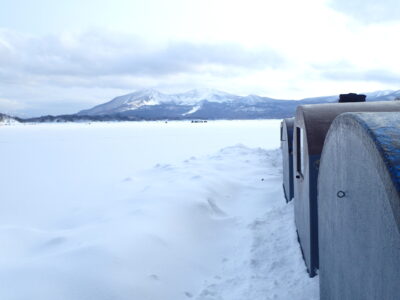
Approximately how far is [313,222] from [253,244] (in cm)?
237

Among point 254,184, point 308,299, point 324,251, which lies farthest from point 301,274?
point 254,184

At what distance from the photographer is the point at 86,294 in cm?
527

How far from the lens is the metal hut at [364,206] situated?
6.50 feet

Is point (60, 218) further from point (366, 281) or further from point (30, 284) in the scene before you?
point (366, 281)

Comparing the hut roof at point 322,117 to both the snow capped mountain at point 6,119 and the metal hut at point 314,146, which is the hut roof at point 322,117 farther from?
the snow capped mountain at point 6,119

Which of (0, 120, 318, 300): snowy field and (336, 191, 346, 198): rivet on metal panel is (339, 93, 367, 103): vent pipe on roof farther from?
(336, 191, 346, 198): rivet on metal panel

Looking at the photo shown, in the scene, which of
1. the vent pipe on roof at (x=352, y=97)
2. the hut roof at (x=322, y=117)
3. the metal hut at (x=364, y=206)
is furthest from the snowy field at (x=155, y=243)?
the vent pipe on roof at (x=352, y=97)

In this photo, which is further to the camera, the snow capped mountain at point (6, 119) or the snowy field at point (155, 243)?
the snow capped mountain at point (6, 119)

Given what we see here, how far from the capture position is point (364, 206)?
245cm

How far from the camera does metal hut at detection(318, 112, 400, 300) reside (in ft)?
6.50

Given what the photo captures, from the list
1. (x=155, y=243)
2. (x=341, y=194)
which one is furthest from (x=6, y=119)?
(x=341, y=194)

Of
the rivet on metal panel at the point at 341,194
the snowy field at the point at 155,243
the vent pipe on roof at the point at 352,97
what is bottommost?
the snowy field at the point at 155,243

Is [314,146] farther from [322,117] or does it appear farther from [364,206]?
[364,206]

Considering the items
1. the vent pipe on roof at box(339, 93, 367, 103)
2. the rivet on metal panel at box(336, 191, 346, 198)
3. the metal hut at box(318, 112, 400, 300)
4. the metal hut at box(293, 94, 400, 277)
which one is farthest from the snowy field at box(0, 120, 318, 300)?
the vent pipe on roof at box(339, 93, 367, 103)
